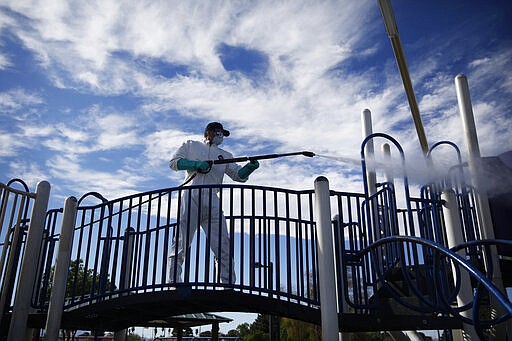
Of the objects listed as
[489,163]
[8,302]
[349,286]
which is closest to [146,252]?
[8,302]

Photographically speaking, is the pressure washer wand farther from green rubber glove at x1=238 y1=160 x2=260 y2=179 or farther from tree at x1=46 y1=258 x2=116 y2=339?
tree at x1=46 y1=258 x2=116 y2=339

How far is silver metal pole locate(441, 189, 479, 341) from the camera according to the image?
4.75m

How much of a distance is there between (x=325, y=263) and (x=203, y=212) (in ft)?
6.65

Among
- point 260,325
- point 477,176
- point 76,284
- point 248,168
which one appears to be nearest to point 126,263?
point 76,284

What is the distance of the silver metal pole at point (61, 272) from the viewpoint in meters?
5.02

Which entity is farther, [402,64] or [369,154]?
[369,154]

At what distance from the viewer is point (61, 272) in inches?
204

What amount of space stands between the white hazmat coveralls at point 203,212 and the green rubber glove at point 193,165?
0.11m

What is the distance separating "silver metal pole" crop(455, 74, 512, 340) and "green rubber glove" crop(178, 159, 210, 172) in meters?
3.52

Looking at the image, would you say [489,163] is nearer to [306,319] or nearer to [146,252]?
[306,319]

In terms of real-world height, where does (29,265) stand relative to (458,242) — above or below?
below

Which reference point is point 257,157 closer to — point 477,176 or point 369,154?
point 369,154

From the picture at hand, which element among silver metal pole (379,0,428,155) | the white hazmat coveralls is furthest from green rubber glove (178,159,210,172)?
silver metal pole (379,0,428,155)

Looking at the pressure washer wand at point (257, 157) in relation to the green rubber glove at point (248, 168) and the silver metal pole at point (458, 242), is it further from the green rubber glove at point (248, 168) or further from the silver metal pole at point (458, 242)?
the silver metal pole at point (458, 242)
